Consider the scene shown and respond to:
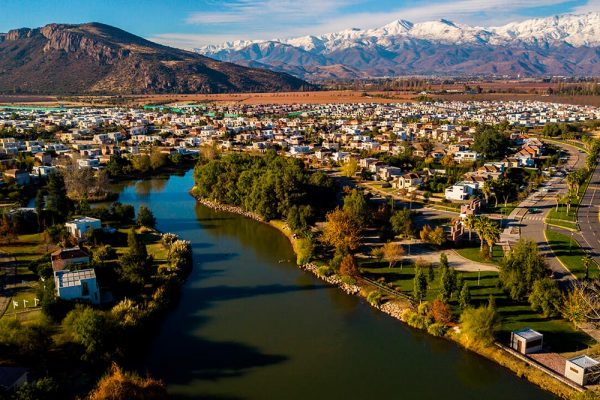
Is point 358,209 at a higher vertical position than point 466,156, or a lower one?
lower

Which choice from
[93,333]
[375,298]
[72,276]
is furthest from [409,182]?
[93,333]

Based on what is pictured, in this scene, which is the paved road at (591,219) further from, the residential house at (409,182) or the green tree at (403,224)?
the residential house at (409,182)

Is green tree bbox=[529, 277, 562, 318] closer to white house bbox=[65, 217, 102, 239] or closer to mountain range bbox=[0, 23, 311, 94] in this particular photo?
white house bbox=[65, 217, 102, 239]

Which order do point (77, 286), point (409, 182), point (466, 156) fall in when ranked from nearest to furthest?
point (77, 286), point (409, 182), point (466, 156)

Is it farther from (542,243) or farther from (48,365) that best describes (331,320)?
(542,243)

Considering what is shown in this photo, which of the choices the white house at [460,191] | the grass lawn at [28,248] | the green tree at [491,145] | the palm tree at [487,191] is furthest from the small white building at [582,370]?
the green tree at [491,145]

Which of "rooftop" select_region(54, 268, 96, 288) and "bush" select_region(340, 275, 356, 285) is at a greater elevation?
"rooftop" select_region(54, 268, 96, 288)

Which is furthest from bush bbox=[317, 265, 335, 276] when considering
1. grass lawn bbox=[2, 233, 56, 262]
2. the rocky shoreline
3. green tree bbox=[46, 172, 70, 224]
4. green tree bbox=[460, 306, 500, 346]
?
green tree bbox=[46, 172, 70, 224]

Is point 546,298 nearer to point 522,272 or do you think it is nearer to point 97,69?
point 522,272
